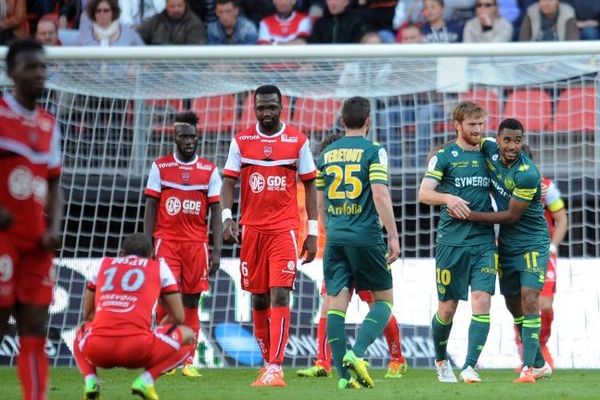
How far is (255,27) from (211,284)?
501cm

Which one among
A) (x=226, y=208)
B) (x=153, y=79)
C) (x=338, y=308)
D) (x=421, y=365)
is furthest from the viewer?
(x=153, y=79)

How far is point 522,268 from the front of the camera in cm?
966

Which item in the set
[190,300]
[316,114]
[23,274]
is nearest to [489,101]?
[316,114]

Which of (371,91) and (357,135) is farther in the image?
(371,91)

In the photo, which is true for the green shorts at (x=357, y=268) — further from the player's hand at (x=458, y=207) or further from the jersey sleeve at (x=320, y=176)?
the player's hand at (x=458, y=207)

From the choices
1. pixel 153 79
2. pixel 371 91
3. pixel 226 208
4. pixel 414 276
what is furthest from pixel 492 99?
pixel 226 208

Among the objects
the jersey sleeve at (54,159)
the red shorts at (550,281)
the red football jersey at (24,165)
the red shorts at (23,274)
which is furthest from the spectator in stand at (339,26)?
the red shorts at (23,274)

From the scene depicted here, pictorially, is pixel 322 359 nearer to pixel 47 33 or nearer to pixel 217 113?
pixel 217 113

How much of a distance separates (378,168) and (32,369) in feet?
10.8

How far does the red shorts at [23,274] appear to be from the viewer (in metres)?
6.33

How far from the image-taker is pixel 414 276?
Result: 41.5 ft

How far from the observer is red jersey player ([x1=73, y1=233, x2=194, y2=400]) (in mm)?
7578

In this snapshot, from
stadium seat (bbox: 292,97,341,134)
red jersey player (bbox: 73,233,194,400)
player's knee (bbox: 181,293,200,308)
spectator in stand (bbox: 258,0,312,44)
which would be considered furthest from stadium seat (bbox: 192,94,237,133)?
red jersey player (bbox: 73,233,194,400)

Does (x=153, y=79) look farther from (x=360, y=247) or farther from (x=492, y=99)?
(x=360, y=247)
